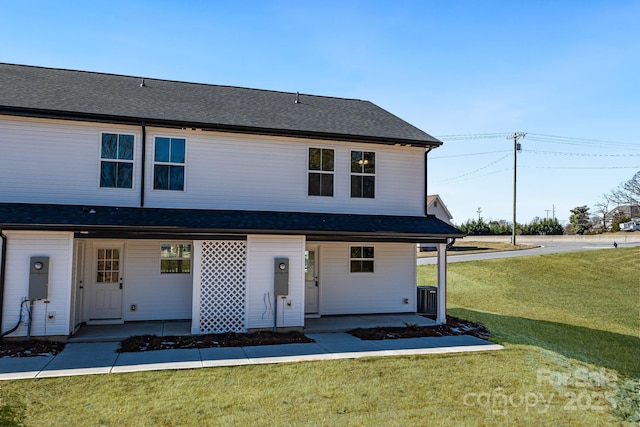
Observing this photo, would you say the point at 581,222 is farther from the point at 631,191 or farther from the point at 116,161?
the point at 116,161

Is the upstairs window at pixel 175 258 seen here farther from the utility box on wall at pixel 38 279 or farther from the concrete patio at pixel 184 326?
the utility box on wall at pixel 38 279

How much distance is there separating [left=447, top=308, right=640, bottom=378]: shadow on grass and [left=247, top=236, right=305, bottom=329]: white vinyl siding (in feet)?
16.5

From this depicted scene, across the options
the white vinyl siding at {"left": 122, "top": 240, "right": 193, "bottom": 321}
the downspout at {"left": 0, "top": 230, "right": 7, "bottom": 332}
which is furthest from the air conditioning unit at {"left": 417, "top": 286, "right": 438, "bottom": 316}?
the downspout at {"left": 0, "top": 230, "right": 7, "bottom": 332}

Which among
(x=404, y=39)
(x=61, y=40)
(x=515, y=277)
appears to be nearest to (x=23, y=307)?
(x=61, y=40)

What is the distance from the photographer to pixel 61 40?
1128cm

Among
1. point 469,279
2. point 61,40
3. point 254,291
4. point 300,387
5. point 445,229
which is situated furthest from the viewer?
point 469,279

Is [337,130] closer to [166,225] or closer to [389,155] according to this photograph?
[389,155]

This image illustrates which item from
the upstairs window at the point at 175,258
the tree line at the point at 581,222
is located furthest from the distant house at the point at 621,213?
the upstairs window at the point at 175,258

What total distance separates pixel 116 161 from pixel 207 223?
3039mm

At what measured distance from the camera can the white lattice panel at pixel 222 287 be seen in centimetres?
1037

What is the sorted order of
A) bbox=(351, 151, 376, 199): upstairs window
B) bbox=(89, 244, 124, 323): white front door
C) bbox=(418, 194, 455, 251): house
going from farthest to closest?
bbox=(418, 194, 455, 251): house
bbox=(351, 151, 376, 199): upstairs window
bbox=(89, 244, 124, 323): white front door

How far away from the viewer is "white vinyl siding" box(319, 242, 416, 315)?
1305 cm

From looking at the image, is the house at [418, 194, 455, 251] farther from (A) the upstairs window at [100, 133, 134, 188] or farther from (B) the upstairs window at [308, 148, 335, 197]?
(A) the upstairs window at [100, 133, 134, 188]

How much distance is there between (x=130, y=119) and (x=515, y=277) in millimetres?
20976
